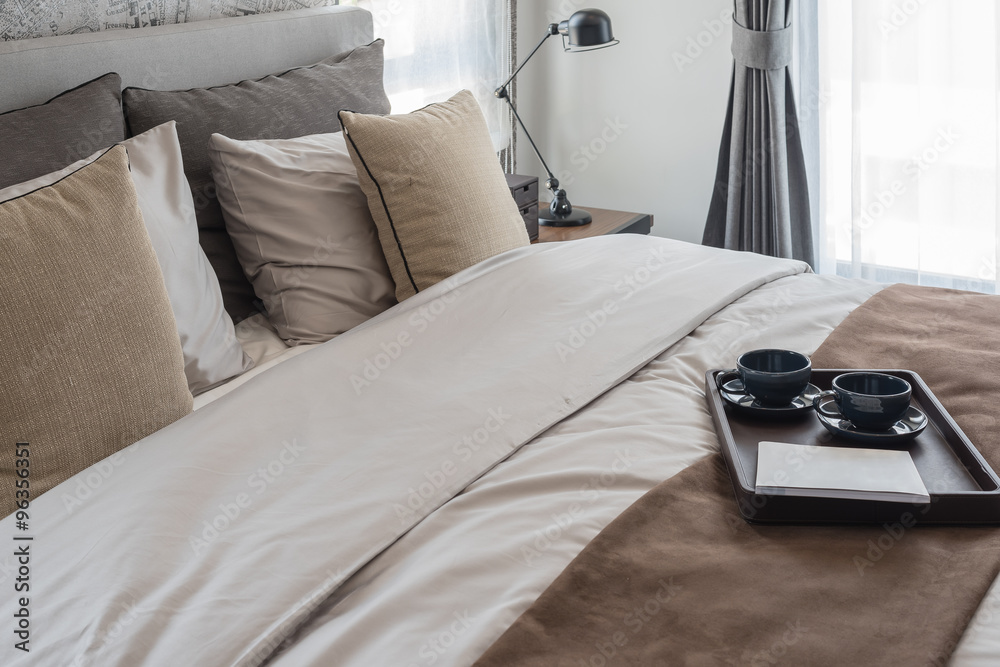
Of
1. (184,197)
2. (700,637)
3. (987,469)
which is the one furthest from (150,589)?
(987,469)

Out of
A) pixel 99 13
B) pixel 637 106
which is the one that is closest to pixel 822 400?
pixel 99 13

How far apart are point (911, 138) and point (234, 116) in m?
2.23

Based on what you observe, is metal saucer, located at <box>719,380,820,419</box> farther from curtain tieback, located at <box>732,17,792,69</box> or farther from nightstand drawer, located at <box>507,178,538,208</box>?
curtain tieback, located at <box>732,17,792,69</box>

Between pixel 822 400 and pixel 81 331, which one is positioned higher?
pixel 81 331

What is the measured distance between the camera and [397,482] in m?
1.13

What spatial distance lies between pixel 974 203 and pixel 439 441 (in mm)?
2423

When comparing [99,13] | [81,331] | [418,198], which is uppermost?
[99,13]

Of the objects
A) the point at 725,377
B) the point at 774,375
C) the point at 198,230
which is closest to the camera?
the point at 774,375

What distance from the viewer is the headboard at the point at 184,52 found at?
1622mm

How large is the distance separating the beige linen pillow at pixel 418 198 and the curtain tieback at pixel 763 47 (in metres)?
1.54

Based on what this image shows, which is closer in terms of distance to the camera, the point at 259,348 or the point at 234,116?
the point at 259,348

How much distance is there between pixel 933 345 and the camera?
5.06ft

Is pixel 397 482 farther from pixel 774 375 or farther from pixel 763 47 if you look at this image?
pixel 763 47

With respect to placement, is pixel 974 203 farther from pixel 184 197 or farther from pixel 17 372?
pixel 17 372
